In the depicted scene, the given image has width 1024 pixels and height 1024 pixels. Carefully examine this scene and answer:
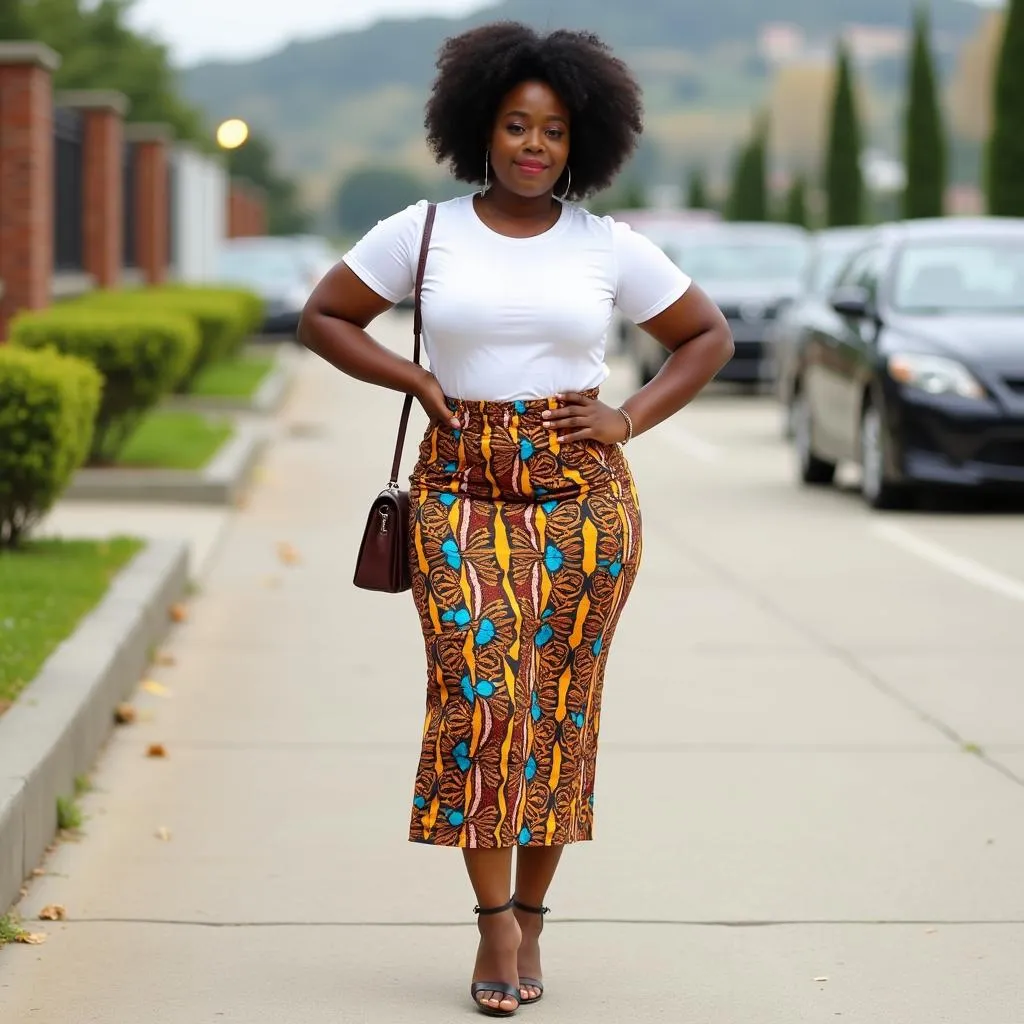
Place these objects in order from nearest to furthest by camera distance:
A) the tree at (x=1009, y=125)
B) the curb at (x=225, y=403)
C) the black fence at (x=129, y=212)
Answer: the curb at (x=225, y=403), the black fence at (x=129, y=212), the tree at (x=1009, y=125)

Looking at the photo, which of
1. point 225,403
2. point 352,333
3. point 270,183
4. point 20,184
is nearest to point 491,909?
point 352,333

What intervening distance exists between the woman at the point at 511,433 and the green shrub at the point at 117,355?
9769 millimetres

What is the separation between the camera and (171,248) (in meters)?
36.2

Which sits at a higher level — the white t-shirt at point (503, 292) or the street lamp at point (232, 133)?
the white t-shirt at point (503, 292)


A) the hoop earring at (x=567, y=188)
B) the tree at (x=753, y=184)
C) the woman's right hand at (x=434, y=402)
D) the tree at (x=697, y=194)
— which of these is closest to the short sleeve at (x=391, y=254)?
the woman's right hand at (x=434, y=402)

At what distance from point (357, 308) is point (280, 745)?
9.47 feet

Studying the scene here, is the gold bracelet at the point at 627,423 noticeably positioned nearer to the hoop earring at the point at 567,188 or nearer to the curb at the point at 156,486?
the hoop earring at the point at 567,188

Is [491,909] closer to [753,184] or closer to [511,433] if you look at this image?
[511,433]

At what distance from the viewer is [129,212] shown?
3012 cm

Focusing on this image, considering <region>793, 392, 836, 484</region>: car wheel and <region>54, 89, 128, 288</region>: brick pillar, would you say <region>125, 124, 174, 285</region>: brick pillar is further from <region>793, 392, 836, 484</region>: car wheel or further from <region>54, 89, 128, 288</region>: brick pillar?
<region>793, 392, 836, 484</region>: car wheel

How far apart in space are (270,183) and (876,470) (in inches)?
3794

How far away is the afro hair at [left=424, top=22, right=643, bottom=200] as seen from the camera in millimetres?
4656

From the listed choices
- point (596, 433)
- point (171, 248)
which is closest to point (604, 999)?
point (596, 433)

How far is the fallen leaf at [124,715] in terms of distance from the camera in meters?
7.56
